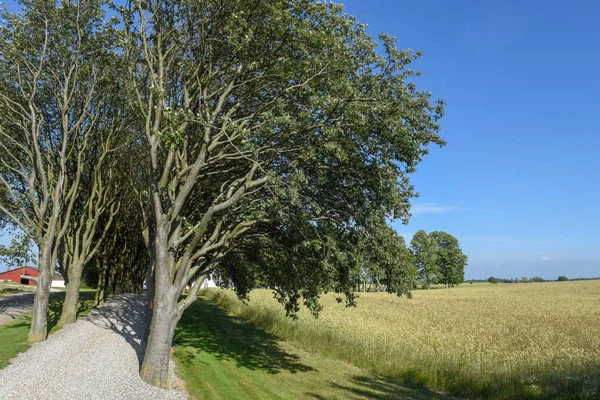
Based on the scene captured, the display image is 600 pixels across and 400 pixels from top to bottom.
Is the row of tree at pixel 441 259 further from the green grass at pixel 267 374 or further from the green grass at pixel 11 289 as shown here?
the green grass at pixel 267 374

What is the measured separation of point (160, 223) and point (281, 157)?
15.5 feet

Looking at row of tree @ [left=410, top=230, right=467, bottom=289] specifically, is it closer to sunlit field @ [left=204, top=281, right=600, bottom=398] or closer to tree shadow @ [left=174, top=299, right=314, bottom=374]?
sunlit field @ [left=204, top=281, right=600, bottom=398]

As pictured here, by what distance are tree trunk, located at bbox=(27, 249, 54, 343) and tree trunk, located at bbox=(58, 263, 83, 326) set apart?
449 centimetres

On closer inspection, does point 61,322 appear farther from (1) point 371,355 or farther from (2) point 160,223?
(1) point 371,355

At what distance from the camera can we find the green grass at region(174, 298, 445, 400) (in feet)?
39.7

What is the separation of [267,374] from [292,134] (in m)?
8.53

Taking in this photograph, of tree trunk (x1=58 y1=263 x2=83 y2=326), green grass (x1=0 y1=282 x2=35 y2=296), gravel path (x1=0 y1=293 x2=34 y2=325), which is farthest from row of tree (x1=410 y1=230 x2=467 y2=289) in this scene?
tree trunk (x1=58 y1=263 x2=83 y2=326)

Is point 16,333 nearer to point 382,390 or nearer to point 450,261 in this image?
point 382,390

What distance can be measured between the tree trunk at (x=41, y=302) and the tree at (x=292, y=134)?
7535mm

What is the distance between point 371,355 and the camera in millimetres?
17203

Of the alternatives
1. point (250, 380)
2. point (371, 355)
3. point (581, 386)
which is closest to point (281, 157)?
point (250, 380)

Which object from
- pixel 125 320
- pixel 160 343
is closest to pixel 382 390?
pixel 160 343

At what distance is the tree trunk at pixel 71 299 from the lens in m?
21.0

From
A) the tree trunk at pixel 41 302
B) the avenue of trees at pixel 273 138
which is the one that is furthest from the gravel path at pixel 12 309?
the avenue of trees at pixel 273 138
